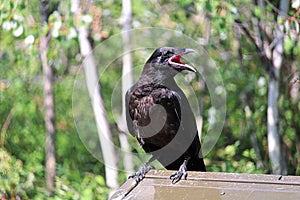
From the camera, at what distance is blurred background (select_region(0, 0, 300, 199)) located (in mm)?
5953

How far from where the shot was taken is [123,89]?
19.5 feet

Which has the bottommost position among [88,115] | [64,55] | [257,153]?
[257,153]

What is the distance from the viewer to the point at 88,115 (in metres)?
7.42

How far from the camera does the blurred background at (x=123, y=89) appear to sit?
5953 mm

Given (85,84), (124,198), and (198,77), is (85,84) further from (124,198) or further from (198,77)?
(124,198)

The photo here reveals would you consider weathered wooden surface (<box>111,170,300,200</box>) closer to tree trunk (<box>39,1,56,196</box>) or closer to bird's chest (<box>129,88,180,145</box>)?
bird's chest (<box>129,88,180,145</box>)

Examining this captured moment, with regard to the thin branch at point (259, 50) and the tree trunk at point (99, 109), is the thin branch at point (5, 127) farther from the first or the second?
the thin branch at point (259, 50)

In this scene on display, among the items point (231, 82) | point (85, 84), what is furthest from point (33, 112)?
point (231, 82)

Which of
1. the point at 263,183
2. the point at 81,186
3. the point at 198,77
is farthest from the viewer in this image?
the point at 198,77

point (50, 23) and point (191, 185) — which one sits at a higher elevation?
point (50, 23)

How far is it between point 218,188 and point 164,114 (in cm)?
→ 125

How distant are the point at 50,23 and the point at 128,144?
1661 millimetres

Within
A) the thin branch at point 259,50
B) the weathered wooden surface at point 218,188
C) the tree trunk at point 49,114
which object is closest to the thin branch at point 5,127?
the tree trunk at point 49,114

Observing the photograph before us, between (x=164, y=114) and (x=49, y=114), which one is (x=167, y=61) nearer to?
(x=164, y=114)
